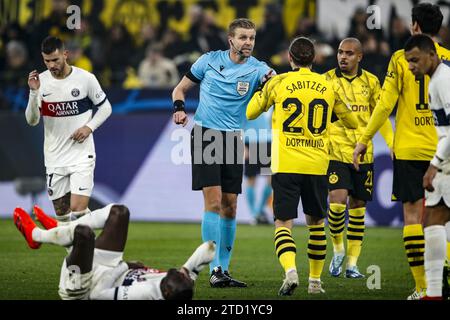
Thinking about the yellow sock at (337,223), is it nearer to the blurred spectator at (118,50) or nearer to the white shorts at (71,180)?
the white shorts at (71,180)

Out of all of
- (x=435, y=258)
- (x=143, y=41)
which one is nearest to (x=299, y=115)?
(x=435, y=258)

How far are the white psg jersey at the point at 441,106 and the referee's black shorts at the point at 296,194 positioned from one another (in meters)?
1.62

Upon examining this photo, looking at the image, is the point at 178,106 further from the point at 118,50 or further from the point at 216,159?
the point at 118,50

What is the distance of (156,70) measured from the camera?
18.9 metres

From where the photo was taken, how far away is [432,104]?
8070 millimetres

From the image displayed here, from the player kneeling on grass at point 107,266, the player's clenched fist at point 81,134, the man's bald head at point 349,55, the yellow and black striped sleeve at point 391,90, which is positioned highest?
the man's bald head at point 349,55

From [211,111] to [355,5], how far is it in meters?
9.24

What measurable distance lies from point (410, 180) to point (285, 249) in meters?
1.28

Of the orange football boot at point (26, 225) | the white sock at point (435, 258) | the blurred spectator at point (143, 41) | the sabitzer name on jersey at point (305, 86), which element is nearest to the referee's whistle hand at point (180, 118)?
the sabitzer name on jersey at point (305, 86)

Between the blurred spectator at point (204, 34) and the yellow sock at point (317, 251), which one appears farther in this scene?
the blurred spectator at point (204, 34)

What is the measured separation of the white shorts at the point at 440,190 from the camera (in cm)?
792
